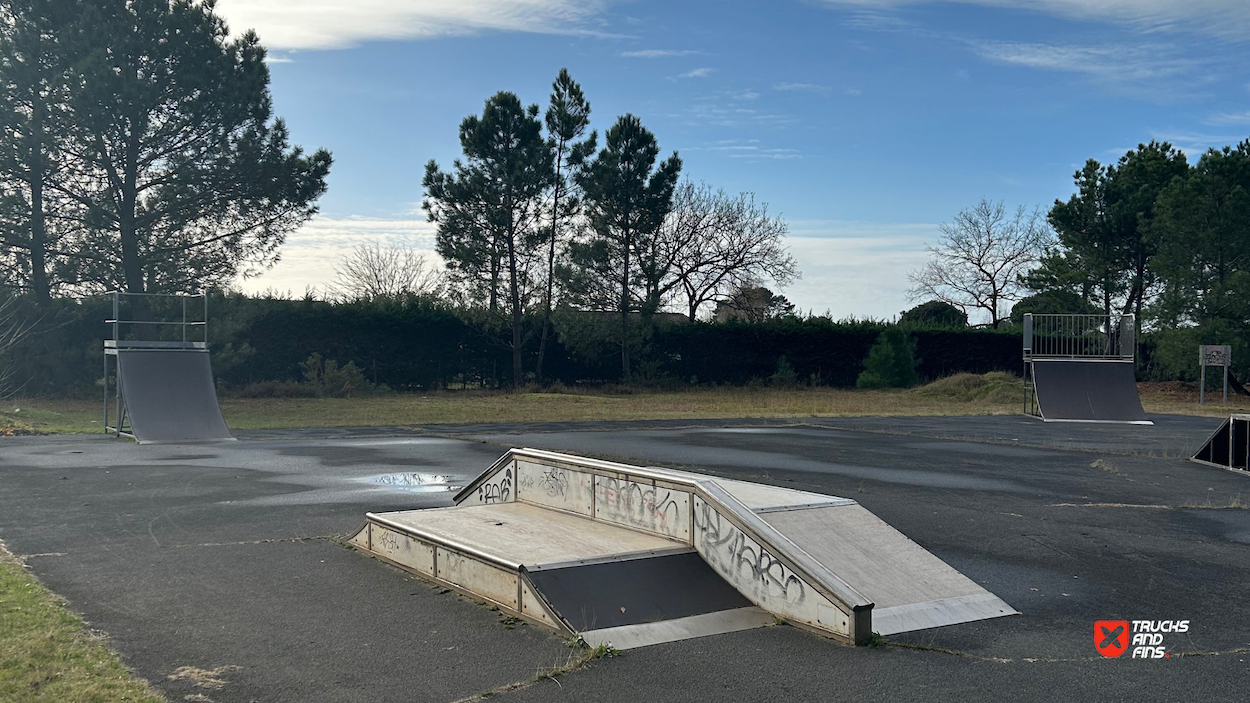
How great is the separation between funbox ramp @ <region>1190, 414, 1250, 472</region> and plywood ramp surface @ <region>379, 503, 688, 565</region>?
9.07 metres

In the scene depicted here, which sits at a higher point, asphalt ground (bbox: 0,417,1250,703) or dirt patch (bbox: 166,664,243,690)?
asphalt ground (bbox: 0,417,1250,703)

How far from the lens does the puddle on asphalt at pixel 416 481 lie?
387 inches

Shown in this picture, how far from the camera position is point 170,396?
1580 cm

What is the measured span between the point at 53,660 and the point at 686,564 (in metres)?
3.29

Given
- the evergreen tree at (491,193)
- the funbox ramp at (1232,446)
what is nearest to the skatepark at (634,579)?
the funbox ramp at (1232,446)

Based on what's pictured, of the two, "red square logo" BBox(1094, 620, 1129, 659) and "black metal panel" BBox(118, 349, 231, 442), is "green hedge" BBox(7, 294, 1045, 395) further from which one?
"red square logo" BBox(1094, 620, 1129, 659)

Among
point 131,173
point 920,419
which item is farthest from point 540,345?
point 920,419

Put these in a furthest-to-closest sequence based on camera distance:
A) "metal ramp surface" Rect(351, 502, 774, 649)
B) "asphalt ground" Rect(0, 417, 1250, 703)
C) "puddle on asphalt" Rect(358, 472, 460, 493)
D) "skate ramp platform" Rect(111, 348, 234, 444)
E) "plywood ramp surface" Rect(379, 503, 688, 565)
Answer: "skate ramp platform" Rect(111, 348, 234, 444) → "puddle on asphalt" Rect(358, 472, 460, 493) → "plywood ramp surface" Rect(379, 503, 688, 565) → "metal ramp surface" Rect(351, 502, 774, 649) → "asphalt ground" Rect(0, 417, 1250, 703)

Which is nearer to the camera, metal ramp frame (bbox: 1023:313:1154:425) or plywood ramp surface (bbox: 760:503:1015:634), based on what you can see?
plywood ramp surface (bbox: 760:503:1015:634)

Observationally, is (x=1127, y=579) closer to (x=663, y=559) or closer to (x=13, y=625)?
(x=663, y=559)

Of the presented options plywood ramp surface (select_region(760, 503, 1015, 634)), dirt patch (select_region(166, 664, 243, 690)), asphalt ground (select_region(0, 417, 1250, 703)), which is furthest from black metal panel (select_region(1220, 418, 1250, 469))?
dirt patch (select_region(166, 664, 243, 690))

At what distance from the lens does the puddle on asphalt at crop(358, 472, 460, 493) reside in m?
9.83

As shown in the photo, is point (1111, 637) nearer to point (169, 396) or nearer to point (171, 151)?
point (169, 396)

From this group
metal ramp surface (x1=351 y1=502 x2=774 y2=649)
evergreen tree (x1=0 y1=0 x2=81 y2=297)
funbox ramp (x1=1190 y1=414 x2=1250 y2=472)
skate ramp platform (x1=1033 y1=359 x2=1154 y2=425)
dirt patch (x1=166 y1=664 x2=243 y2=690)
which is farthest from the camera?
evergreen tree (x1=0 y1=0 x2=81 y2=297)
